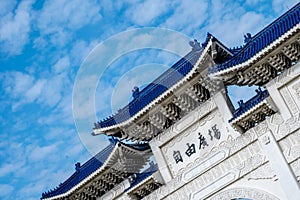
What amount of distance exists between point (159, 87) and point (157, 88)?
160 millimetres

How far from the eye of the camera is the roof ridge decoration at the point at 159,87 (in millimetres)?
11531

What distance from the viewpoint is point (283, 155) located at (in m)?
9.81

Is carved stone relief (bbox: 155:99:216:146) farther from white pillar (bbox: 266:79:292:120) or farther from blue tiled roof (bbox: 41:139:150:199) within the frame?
blue tiled roof (bbox: 41:139:150:199)

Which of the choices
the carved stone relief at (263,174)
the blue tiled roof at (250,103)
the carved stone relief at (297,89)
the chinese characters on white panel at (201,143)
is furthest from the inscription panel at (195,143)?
the carved stone relief at (297,89)

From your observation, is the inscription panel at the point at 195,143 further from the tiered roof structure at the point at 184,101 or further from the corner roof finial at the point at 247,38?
the corner roof finial at the point at 247,38

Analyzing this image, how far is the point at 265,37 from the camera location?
1095 cm

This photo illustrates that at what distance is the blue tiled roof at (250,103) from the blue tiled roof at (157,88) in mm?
1736

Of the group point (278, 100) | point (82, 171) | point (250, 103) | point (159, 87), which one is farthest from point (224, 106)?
point (82, 171)

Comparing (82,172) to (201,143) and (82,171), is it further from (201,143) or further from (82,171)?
(201,143)

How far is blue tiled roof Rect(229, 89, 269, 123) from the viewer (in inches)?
403

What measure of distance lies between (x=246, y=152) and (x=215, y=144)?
0.89m

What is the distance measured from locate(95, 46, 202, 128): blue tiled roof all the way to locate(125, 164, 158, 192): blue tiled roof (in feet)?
5.41

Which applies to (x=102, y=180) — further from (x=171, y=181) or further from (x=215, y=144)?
(x=215, y=144)

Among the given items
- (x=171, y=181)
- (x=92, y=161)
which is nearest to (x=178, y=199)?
(x=171, y=181)
